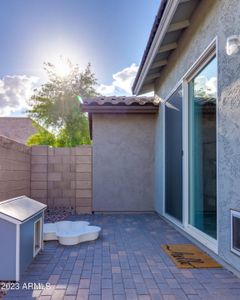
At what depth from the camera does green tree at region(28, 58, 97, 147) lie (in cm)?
2256

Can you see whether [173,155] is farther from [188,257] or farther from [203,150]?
[188,257]

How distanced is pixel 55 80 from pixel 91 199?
17.1 meters

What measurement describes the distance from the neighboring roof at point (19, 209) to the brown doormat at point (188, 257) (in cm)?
229

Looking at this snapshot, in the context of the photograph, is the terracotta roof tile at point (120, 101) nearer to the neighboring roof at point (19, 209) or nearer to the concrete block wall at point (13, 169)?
the concrete block wall at point (13, 169)

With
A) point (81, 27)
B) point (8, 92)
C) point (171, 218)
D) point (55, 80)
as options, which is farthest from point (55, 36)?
point (8, 92)

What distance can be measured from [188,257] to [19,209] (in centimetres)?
273

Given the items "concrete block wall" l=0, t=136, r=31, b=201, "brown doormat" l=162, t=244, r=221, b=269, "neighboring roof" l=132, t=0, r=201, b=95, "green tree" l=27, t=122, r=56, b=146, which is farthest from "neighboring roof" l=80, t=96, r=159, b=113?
"green tree" l=27, t=122, r=56, b=146

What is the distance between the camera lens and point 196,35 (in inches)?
210

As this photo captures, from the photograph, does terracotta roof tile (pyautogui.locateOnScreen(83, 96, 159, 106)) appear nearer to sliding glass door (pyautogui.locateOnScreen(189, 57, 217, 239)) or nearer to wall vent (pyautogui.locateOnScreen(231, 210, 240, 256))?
sliding glass door (pyautogui.locateOnScreen(189, 57, 217, 239))

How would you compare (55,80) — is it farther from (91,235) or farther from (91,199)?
(91,235)

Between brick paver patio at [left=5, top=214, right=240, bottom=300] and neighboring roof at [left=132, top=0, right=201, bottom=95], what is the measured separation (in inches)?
162

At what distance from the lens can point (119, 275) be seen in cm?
377

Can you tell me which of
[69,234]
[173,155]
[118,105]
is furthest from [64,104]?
[69,234]

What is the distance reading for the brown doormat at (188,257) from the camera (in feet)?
13.7
